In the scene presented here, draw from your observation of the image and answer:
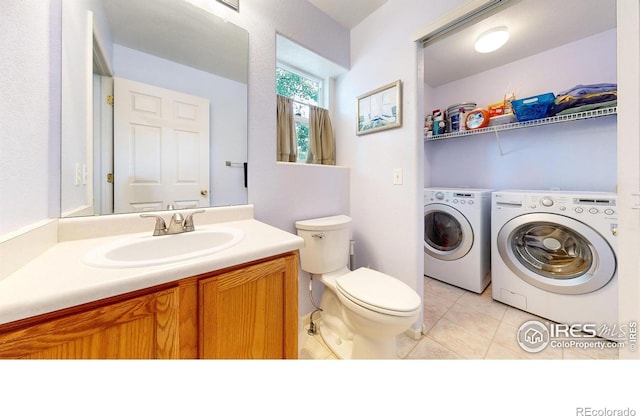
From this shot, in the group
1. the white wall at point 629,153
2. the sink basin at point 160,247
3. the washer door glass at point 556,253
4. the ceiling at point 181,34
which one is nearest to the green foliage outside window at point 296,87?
the ceiling at point 181,34

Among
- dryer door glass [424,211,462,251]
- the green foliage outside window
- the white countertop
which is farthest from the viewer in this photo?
dryer door glass [424,211,462,251]

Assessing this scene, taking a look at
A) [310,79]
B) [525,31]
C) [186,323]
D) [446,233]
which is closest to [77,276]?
[186,323]

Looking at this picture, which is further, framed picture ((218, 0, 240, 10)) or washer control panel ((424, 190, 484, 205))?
washer control panel ((424, 190, 484, 205))

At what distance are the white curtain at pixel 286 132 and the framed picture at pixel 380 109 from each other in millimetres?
530

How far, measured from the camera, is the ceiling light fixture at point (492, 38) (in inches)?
64.2

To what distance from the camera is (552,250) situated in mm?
1570

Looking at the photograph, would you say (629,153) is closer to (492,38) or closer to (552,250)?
(552,250)

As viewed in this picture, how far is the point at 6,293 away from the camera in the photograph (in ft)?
1.37

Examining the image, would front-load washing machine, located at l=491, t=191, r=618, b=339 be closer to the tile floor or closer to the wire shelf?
the tile floor

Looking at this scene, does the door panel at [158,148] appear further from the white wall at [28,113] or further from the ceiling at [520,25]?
the ceiling at [520,25]

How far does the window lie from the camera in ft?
5.40

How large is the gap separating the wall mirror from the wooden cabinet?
2.02ft

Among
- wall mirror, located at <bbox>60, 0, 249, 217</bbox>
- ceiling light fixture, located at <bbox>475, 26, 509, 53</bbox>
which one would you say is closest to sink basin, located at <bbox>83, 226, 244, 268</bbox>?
wall mirror, located at <bbox>60, 0, 249, 217</bbox>
